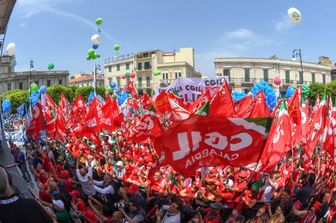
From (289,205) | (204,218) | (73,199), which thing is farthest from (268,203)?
(73,199)

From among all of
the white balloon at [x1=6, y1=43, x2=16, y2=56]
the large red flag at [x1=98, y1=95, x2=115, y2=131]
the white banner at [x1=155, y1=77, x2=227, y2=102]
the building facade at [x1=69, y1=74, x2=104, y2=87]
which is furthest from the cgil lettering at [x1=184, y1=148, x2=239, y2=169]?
the building facade at [x1=69, y1=74, x2=104, y2=87]

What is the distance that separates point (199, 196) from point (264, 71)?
228 feet

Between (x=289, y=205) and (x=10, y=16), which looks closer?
(x=289, y=205)

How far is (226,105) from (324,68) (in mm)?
73934

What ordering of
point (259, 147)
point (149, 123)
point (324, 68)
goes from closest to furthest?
point (259, 147)
point (149, 123)
point (324, 68)

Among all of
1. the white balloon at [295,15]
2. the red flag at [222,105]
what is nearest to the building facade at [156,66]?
the white balloon at [295,15]

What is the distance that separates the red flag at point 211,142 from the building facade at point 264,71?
6440 cm

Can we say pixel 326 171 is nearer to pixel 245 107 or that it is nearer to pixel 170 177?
pixel 170 177

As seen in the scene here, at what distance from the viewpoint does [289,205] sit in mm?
6820

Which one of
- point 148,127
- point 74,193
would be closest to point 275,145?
point 74,193

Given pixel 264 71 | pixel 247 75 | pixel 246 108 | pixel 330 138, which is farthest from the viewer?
pixel 264 71

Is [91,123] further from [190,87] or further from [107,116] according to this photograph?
[190,87]

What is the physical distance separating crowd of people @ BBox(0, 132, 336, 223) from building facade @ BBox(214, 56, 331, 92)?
62.1 m

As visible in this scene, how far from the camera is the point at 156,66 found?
75.8 m
